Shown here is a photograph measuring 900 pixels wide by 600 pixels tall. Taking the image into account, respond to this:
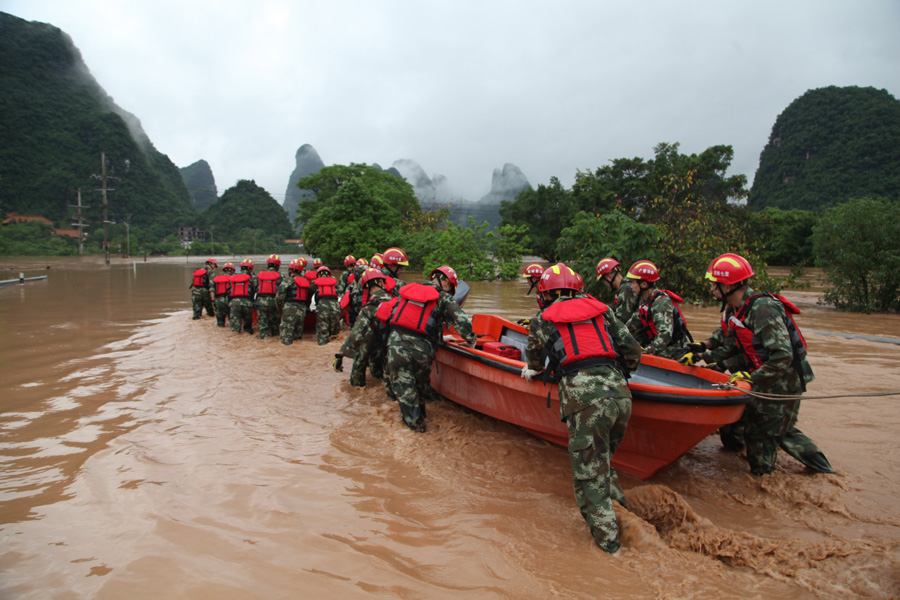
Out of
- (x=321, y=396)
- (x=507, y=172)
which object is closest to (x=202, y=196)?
(x=507, y=172)

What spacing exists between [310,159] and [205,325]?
406 feet

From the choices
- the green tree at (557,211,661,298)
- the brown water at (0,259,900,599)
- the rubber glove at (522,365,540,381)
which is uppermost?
the green tree at (557,211,661,298)

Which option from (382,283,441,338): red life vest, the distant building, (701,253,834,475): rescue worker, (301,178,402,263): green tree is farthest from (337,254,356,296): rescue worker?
the distant building

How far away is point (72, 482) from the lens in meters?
4.25

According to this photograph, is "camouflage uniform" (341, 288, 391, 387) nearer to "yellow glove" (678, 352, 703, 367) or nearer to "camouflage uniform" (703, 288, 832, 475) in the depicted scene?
"yellow glove" (678, 352, 703, 367)

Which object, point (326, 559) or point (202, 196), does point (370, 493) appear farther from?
point (202, 196)

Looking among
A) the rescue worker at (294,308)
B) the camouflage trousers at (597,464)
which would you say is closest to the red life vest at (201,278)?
the rescue worker at (294,308)

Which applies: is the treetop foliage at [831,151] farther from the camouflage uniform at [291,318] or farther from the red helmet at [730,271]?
the red helmet at [730,271]

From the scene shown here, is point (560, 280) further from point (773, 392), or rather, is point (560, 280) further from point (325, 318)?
point (325, 318)

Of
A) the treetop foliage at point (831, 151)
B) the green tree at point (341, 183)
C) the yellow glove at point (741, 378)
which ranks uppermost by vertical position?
the treetop foliage at point (831, 151)

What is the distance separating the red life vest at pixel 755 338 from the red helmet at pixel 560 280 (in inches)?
58.4

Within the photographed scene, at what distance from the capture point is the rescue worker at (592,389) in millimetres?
3318

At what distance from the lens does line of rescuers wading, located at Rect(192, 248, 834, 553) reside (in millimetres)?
3377

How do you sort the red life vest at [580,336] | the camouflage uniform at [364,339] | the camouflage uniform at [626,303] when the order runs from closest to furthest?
the red life vest at [580,336] → the camouflage uniform at [626,303] → the camouflage uniform at [364,339]
